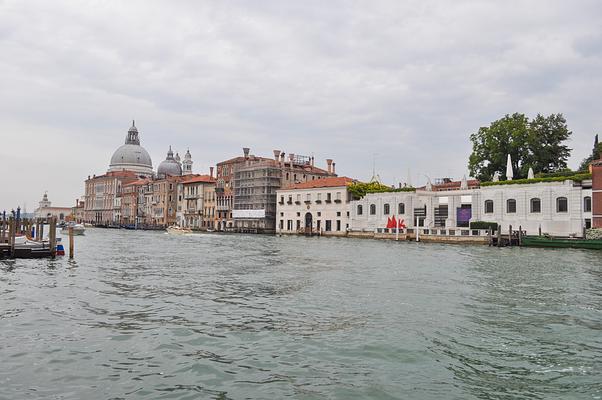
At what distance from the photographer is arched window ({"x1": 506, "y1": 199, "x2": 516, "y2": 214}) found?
149 feet

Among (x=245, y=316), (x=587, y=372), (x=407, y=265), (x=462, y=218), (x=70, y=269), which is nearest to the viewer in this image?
(x=587, y=372)

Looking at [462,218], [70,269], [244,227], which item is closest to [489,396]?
[70,269]

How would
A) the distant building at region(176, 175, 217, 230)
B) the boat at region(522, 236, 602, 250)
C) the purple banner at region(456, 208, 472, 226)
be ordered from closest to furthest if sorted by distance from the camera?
the boat at region(522, 236, 602, 250) → the purple banner at region(456, 208, 472, 226) → the distant building at region(176, 175, 217, 230)

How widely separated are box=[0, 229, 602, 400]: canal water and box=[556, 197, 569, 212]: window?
2752 cm

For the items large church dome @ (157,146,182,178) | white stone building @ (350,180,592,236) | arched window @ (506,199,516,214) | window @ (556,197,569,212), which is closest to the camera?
white stone building @ (350,180,592,236)

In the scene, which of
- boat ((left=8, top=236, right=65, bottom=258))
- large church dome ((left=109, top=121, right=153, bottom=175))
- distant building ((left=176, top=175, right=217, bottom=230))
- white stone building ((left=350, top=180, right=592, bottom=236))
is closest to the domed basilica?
large church dome ((left=109, top=121, right=153, bottom=175))

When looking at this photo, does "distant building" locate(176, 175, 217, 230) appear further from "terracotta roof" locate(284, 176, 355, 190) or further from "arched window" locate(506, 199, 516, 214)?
"arched window" locate(506, 199, 516, 214)

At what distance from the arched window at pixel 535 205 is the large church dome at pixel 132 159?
10078 centimetres

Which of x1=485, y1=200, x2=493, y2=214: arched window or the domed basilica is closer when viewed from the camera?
x1=485, y1=200, x2=493, y2=214: arched window

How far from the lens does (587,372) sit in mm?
7227

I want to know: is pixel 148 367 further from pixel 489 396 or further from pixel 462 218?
pixel 462 218

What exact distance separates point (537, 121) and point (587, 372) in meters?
48.7

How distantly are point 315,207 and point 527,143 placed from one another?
2611 cm

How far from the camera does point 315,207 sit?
214 ft
